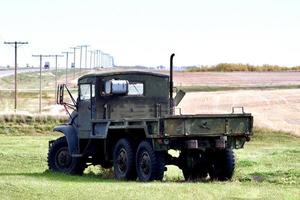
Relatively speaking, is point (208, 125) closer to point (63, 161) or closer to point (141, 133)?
point (141, 133)

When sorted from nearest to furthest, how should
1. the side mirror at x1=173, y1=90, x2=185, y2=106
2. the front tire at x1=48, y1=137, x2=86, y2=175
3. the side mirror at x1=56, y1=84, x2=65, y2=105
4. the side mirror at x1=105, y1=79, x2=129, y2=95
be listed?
1. the side mirror at x1=56, y1=84, x2=65, y2=105
2. the side mirror at x1=105, y1=79, x2=129, y2=95
3. the side mirror at x1=173, y1=90, x2=185, y2=106
4. the front tire at x1=48, y1=137, x2=86, y2=175

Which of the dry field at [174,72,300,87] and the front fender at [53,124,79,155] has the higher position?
the dry field at [174,72,300,87]

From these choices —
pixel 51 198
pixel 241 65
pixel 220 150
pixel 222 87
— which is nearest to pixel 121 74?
pixel 220 150

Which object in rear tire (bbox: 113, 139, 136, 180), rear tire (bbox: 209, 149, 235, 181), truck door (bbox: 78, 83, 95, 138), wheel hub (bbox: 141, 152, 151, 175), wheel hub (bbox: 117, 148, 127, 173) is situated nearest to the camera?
wheel hub (bbox: 141, 152, 151, 175)

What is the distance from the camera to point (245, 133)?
2252 centimetres

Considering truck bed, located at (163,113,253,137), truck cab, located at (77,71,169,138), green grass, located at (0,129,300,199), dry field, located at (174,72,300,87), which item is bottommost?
green grass, located at (0,129,300,199)

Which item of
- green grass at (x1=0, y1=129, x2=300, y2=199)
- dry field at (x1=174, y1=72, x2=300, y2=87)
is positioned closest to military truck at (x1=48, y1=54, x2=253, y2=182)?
green grass at (x1=0, y1=129, x2=300, y2=199)

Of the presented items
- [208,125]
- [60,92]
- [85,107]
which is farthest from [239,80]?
[208,125]

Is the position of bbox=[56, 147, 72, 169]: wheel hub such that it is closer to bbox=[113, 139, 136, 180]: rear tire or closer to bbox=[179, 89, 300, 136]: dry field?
bbox=[113, 139, 136, 180]: rear tire

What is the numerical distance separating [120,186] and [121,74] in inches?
210

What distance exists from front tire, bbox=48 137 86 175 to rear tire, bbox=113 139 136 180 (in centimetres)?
182

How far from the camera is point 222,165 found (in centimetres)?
2338

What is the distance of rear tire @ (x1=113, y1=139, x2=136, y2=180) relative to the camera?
74.6 feet

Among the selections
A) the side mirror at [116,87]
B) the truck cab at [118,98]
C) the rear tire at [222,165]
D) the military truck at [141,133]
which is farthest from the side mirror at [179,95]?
the rear tire at [222,165]
